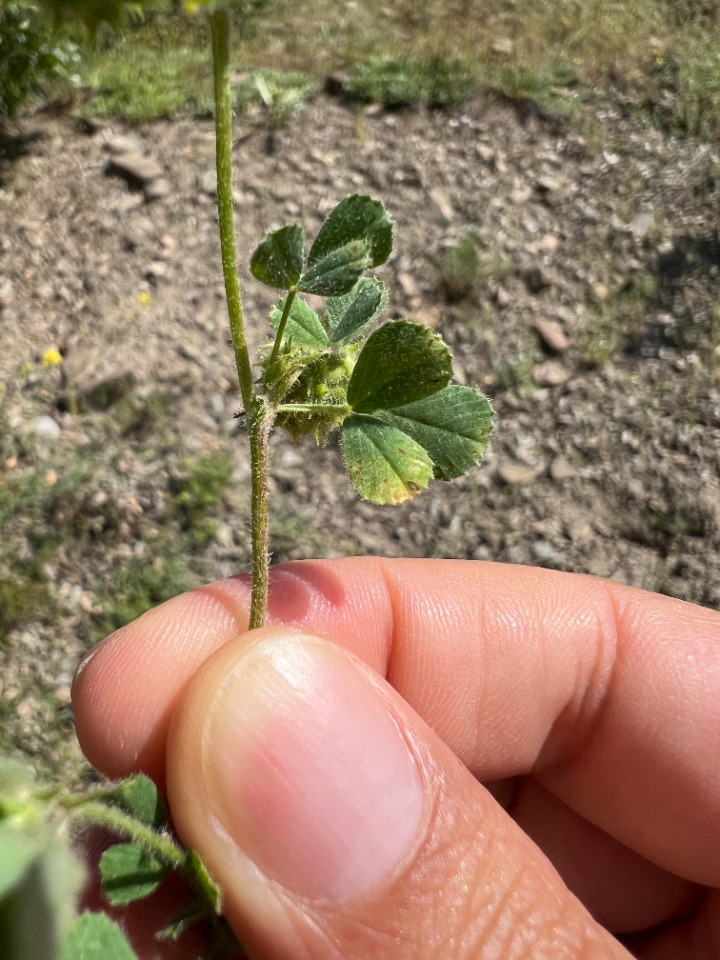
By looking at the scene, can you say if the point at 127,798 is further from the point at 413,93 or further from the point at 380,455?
the point at 413,93

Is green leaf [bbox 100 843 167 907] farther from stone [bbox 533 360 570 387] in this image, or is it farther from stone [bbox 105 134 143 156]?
stone [bbox 105 134 143 156]

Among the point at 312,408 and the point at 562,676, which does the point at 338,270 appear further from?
the point at 562,676

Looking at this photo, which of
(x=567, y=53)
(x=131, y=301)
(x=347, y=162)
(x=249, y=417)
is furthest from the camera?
(x=567, y=53)

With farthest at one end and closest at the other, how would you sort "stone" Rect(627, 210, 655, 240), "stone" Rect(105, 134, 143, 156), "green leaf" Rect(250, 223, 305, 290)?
"stone" Rect(105, 134, 143, 156) → "stone" Rect(627, 210, 655, 240) → "green leaf" Rect(250, 223, 305, 290)

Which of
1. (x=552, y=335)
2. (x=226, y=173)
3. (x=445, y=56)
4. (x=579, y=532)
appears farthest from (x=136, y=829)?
(x=445, y=56)

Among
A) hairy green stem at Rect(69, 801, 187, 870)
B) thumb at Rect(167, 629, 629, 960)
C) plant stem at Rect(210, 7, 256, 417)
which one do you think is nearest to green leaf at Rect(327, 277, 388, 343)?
plant stem at Rect(210, 7, 256, 417)

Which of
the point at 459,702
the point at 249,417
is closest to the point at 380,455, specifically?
the point at 249,417
